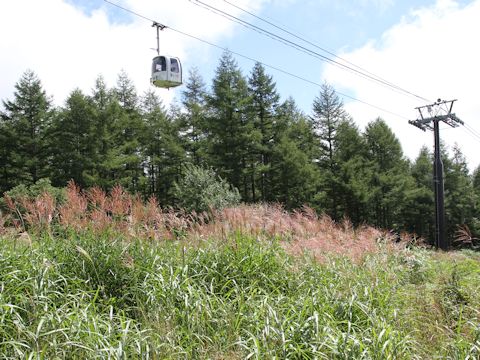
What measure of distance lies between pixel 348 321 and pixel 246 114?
24.9 meters

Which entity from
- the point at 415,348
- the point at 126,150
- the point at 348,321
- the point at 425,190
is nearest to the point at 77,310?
the point at 348,321

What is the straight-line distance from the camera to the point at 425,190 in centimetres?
3466

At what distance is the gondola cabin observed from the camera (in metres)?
9.50

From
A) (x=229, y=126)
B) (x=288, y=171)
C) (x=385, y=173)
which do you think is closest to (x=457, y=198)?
(x=385, y=173)

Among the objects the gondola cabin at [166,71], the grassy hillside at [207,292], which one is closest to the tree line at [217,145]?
the gondola cabin at [166,71]

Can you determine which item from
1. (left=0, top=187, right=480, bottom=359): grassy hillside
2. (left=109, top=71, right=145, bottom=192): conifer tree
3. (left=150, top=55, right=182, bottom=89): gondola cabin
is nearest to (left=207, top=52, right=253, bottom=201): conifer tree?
(left=109, top=71, right=145, bottom=192): conifer tree

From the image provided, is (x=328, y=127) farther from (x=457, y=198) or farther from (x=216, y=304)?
(x=216, y=304)

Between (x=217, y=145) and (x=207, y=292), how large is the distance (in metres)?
23.6

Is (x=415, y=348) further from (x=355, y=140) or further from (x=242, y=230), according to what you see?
(x=355, y=140)

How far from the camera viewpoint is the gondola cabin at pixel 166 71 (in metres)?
9.50

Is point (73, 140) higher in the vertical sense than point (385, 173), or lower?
higher

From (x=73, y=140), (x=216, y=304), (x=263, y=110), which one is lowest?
(x=216, y=304)

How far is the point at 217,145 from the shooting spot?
1081 inches

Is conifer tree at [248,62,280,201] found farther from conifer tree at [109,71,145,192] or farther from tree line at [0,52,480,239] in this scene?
conifer tree at [109,71,145,192]
